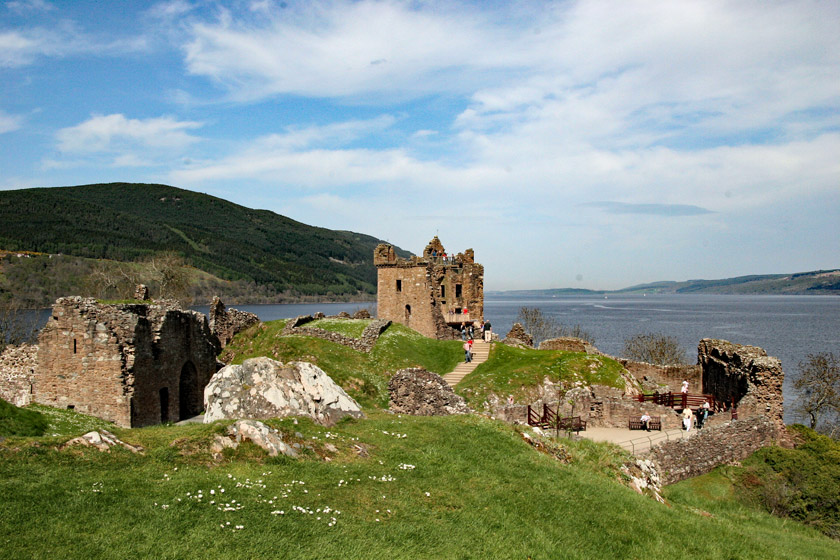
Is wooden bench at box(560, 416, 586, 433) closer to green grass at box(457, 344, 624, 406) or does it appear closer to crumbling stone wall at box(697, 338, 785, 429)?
green grass at box(457, 344, 624, 406)

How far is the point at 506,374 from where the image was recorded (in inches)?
1193

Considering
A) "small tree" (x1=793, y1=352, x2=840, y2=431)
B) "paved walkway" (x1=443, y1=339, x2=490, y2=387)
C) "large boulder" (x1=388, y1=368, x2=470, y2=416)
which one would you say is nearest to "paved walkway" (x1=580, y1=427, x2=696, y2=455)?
"large boulder" (x1=388, y1=368, x2=470, y2=416)

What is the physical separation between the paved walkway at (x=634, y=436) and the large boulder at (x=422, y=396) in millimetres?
6154

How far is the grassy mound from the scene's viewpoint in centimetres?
1169

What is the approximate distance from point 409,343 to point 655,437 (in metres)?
16.1

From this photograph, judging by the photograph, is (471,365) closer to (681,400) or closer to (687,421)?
(681,400)

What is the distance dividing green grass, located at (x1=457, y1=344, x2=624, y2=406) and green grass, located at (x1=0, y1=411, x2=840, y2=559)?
15.1 m

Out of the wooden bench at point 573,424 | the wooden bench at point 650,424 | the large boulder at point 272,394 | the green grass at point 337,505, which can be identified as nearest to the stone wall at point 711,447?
the wooden bench at point 650,424

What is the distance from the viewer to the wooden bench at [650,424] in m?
24.8

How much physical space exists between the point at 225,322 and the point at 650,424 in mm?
25174

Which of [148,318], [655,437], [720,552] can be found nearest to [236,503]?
[720,552]

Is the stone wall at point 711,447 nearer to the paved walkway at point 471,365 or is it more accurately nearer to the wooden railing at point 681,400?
the wooden railing at point 681,400

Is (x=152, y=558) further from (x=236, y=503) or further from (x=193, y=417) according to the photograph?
(x=193, y=417)

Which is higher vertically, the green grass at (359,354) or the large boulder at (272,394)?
the large boulder at (272,394)
